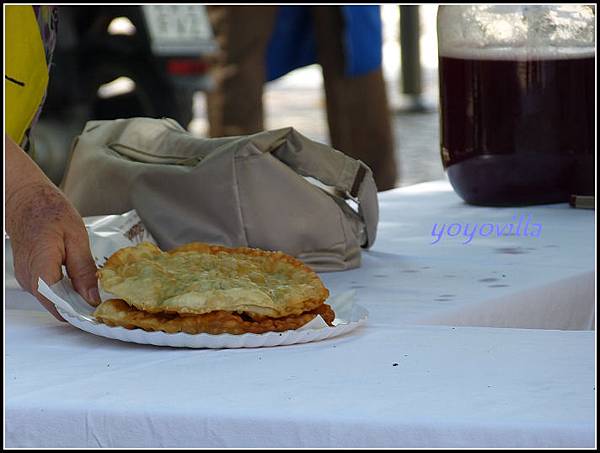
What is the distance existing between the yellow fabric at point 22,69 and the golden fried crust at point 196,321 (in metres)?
0.71

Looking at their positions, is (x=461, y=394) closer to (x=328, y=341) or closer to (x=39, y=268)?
(x=328, y=341)

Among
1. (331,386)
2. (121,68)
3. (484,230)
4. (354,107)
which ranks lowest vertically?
(354,107)

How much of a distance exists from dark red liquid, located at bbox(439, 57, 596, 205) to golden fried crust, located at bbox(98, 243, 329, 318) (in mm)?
751

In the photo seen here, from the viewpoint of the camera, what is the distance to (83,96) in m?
4.39

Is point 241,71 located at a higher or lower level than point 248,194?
lower

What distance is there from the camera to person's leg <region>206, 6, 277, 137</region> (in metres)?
4.12

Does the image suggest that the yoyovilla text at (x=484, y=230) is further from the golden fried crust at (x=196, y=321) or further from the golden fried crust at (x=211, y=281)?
the golden fried crust at (x=196, y=321)

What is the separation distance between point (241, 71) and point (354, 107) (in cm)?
43

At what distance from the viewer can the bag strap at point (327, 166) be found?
4.96 ft

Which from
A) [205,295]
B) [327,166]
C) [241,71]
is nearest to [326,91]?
[241,71]

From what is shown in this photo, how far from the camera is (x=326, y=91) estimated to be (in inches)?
166

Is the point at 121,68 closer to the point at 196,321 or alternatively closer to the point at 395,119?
the point at 395,119

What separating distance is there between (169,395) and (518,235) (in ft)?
3.08

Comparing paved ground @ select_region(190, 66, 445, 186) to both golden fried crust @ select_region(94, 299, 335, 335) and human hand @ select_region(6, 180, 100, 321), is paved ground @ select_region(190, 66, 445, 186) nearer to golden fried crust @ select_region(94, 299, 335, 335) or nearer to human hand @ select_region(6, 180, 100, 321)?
human hand @ select_region(6, 180, 100, 321)
